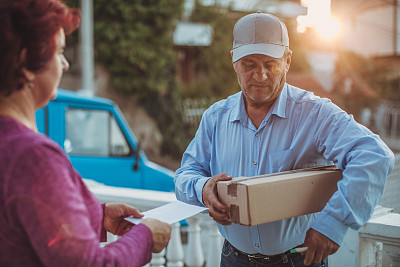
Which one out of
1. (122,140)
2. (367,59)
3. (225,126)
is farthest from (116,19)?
(367,59)

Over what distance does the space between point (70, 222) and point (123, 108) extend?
1071cm

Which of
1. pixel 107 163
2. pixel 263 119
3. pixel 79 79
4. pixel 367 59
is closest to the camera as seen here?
pixel 263 119

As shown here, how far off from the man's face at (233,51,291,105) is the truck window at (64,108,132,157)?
3.85 metres

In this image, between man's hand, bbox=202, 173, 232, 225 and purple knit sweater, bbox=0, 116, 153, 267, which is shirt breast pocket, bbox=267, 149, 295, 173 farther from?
purple knit sweater, bbox=0, 116, 153, 267

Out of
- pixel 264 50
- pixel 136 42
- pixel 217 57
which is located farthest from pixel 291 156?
pixel 217 57

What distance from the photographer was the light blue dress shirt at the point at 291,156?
145 cm

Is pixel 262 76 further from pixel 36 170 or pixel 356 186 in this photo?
pixel 36 170

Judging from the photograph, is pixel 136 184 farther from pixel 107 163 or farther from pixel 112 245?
pixel 112 245

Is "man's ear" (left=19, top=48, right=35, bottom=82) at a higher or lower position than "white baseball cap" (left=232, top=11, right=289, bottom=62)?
lower

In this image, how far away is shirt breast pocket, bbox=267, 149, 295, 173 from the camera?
1.78m

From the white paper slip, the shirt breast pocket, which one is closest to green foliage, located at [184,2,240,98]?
the shirt breast pocket

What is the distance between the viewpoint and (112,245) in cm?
117

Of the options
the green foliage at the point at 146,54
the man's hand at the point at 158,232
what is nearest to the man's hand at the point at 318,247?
the man's hand at the point at 158,232

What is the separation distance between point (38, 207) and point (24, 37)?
0.44 m
